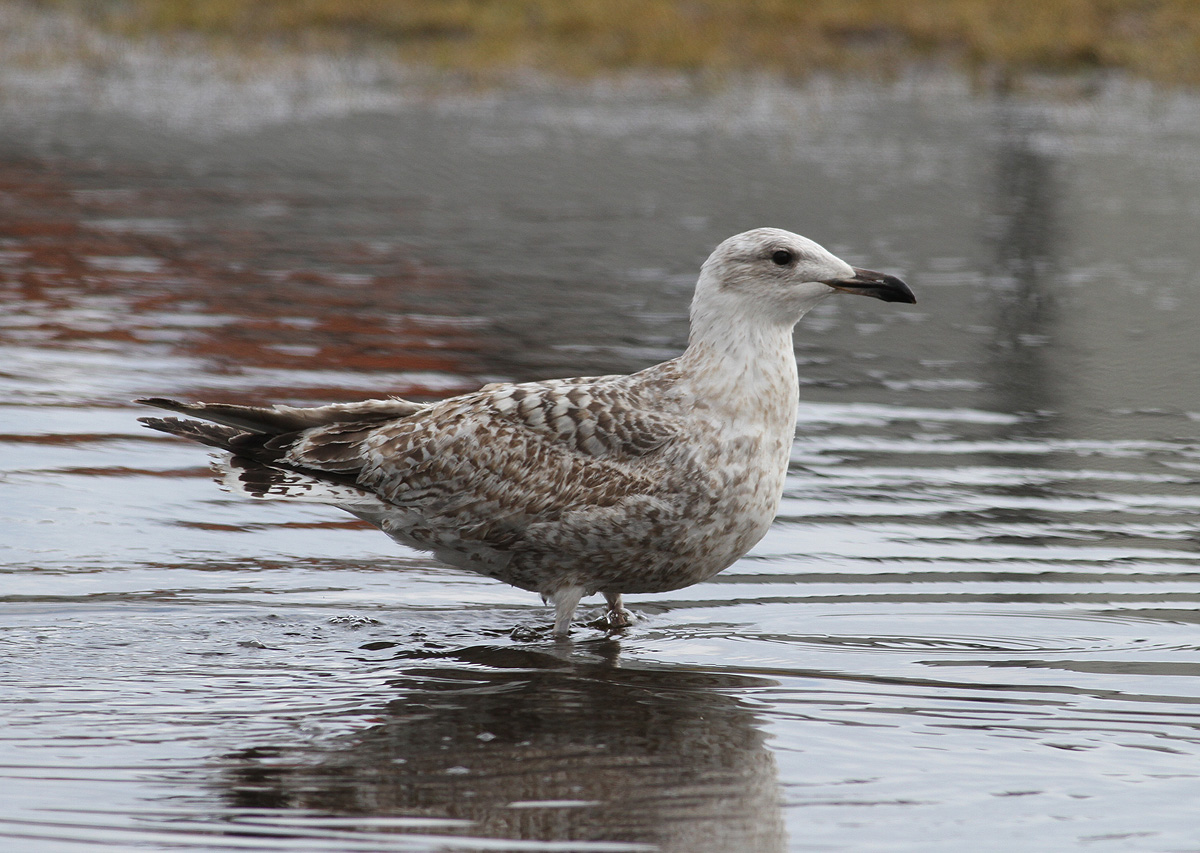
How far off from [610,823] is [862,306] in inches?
397

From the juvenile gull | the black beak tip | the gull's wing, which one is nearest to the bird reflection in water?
the juvenile gull

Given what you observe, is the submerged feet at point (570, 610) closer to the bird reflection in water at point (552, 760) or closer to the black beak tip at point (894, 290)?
the bird reflection in water at point (552, 760)

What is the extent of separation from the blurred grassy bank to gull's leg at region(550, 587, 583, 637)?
84.7ft

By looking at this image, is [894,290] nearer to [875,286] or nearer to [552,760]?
[875,286]

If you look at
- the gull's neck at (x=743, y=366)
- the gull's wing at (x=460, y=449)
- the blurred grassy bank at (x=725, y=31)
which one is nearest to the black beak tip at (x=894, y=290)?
the gull's neck at (x=743, y=366)

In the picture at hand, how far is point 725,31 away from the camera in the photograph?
114 ft

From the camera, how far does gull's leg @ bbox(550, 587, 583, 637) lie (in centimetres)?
693

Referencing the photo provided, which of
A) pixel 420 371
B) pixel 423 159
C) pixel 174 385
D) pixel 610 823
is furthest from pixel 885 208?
Answer: pixel 610 823

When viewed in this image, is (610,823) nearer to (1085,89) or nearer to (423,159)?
(423,159)

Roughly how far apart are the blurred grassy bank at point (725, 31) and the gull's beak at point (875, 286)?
25134 mm

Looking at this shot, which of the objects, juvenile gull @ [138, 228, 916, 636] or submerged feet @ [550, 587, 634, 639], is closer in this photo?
juvenile gull @ [138, 228, 916, 636]

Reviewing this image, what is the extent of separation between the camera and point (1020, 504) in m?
8.65

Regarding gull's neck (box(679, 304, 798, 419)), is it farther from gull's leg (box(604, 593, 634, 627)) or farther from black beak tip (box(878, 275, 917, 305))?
gull's leg (box(604, 593, 634, 627))

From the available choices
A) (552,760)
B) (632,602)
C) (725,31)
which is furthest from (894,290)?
(725,31)
